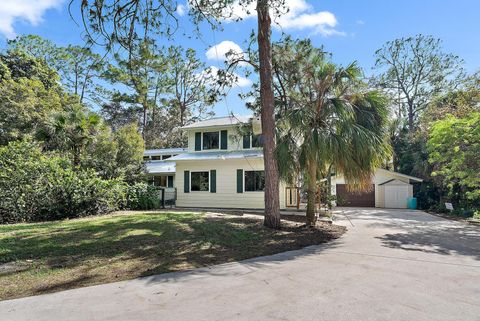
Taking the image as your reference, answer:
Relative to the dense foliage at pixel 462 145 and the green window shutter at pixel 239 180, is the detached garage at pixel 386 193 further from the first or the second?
the dense foliage at pixel 462 145

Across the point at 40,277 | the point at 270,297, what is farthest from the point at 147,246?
the point at 270,297

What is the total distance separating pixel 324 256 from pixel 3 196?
10435mm

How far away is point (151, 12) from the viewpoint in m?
7.71

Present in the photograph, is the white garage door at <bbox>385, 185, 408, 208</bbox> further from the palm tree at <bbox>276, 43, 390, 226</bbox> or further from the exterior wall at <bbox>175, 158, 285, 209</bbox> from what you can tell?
the palm tree at <bbox>276, 43, 390, 226</bbox>

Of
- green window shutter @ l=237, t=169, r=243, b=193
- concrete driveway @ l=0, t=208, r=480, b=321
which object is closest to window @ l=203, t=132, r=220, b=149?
green window shutter @ l=237, t=169, r=243, b=193

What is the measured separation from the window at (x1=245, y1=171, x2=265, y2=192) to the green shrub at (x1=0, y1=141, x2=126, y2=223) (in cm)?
752

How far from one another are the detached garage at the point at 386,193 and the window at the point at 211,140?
9.31 m

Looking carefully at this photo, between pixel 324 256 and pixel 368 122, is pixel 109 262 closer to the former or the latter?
pixel 324 256

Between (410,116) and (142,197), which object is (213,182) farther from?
(410,116)

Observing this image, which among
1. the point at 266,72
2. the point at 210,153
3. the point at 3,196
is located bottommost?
the point at 3,196

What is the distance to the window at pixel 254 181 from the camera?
17953 millimetres

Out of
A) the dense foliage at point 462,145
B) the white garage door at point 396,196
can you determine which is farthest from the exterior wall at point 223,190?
the white garage door at point 396,196

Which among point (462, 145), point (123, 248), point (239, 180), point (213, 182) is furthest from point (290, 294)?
point (213, 182)

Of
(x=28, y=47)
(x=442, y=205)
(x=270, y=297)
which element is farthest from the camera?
(x=28, y=47)
